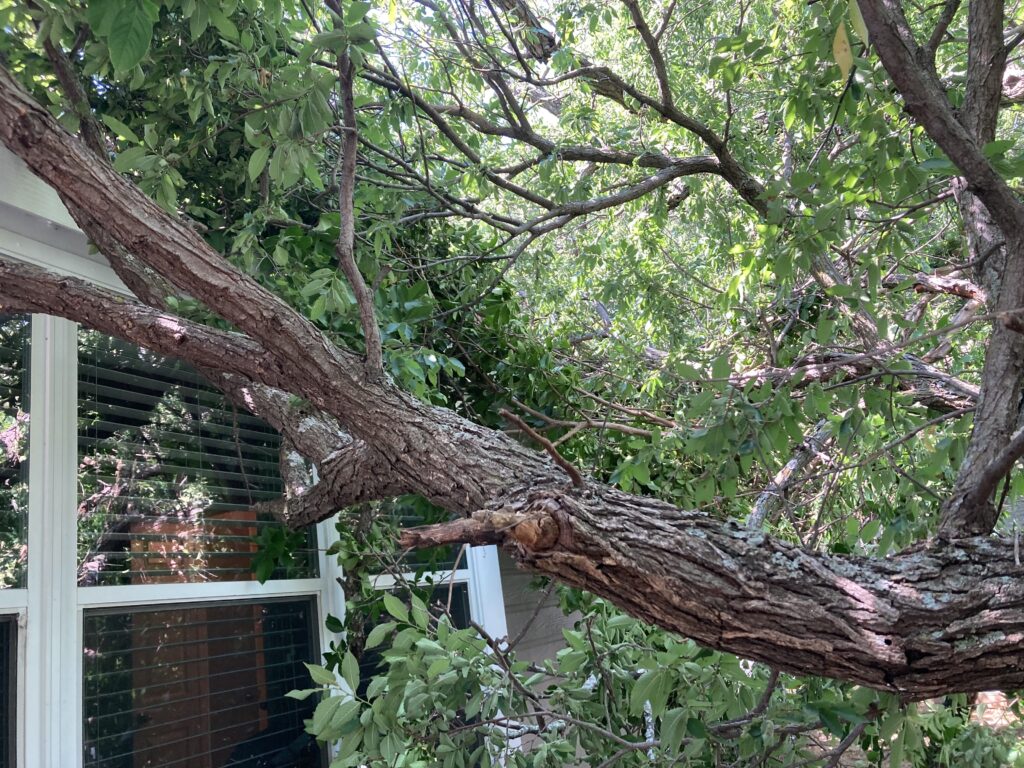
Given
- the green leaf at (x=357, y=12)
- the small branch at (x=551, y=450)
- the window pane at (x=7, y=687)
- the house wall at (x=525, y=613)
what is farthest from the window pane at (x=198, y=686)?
the house wall at (x=525, y=613)

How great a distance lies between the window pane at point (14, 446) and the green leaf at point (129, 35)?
3.78ft

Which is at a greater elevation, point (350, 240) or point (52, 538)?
point (350, 240)

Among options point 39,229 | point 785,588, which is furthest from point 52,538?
point 785,588

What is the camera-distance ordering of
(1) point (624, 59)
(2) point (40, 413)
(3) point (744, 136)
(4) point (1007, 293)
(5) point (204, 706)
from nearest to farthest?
(4) point (1007, 293)
(2) point (40, 413)
(5) point (204, 706)
(3) point (744, 136)
(1) point (624, 59)

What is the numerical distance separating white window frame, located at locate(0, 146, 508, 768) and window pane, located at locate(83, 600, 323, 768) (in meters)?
0.05

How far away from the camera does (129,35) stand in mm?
1370

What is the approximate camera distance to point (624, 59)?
624 centimetres

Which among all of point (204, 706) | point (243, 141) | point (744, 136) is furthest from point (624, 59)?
point (204, 706)

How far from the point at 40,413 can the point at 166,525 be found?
498 millimetres

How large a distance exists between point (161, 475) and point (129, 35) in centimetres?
150

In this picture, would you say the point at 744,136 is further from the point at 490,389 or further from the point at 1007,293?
the point at 1007,293

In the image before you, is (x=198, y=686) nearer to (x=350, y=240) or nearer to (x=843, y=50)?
(x=350, y=240)

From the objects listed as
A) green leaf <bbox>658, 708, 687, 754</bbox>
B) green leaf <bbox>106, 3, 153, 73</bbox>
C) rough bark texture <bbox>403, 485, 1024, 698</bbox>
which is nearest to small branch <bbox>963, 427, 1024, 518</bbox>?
rough bark texture <bbox>403, 485, 1024, 698</bbox>

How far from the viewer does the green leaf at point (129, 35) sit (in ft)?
4.44
